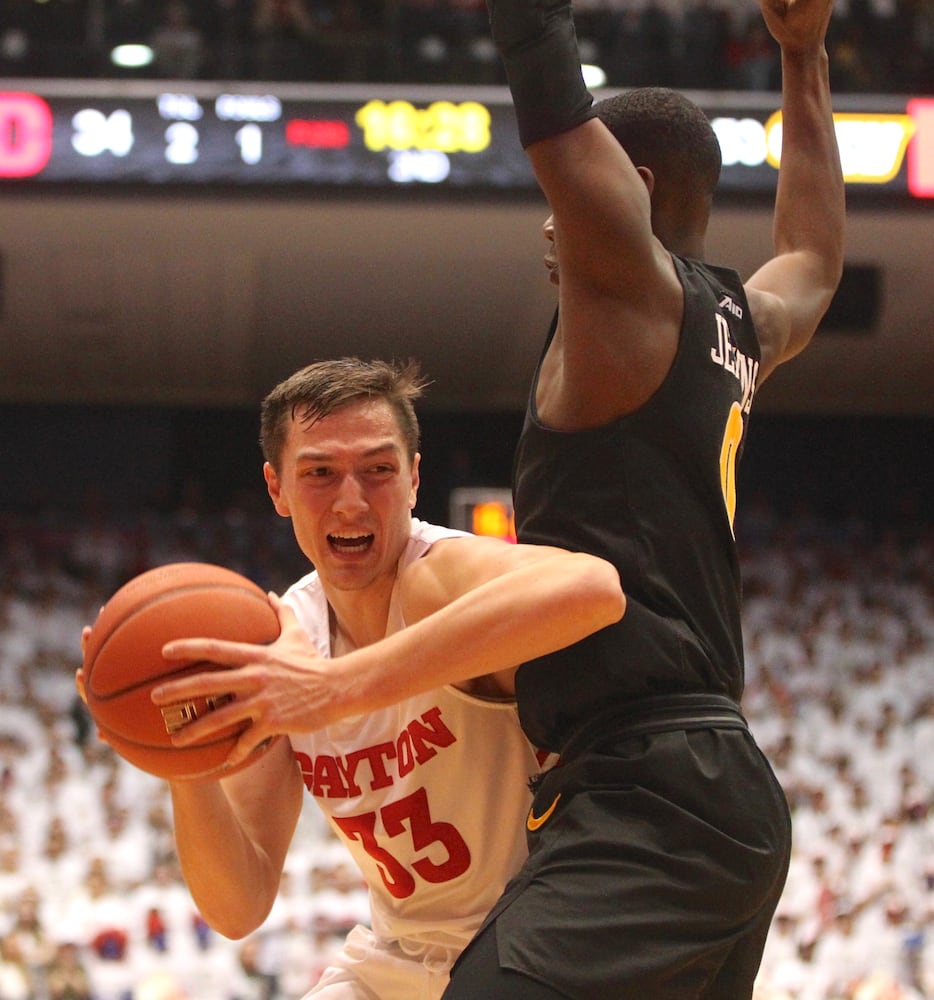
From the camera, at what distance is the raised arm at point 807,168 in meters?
2.77

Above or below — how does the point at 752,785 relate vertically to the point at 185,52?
below

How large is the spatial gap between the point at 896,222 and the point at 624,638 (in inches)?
429

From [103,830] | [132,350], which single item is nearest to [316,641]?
[103,830]

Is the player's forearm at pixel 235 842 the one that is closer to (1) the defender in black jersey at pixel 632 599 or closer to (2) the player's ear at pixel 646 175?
(1) the defender in black jersey at pixel 632 599

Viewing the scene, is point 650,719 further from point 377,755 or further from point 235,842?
point 235,842

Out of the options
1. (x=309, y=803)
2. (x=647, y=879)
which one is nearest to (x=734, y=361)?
(x=647, y=879)

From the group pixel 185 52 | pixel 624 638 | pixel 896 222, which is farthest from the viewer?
pixel 896 222

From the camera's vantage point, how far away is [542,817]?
85.5 inches

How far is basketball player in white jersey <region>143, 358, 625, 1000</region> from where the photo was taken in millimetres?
2535

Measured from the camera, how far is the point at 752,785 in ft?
6.91

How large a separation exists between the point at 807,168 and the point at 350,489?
1.08 metres

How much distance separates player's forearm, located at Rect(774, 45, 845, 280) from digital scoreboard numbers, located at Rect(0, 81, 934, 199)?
8.14 metres

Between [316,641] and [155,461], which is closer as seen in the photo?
[316,641]

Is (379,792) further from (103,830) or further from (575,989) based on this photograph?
(103,830)
